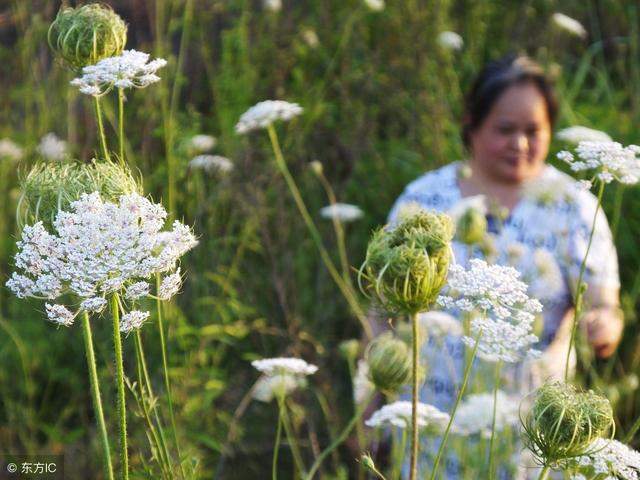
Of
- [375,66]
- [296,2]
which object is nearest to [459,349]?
[375,66]

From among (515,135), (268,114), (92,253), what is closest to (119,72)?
(92,253)

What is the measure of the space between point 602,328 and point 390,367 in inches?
46.3

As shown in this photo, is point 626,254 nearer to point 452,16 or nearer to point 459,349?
point 459,349

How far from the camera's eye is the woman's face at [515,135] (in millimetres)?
2979

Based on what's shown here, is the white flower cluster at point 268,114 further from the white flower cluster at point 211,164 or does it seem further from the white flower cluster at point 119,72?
the white flower cluster at point 119,72

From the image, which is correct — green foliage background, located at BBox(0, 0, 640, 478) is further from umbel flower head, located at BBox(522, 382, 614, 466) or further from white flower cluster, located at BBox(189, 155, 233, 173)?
umbel flower head, located at BBox(522, 382, 614, 466)

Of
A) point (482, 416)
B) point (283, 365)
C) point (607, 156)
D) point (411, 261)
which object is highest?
point (607, 156)

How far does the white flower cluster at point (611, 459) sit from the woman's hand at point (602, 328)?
55.1 inches

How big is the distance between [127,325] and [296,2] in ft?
13.7

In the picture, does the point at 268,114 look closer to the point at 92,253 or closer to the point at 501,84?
the point at 501,84

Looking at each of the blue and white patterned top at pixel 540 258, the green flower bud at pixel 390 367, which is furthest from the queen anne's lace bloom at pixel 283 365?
the blue and white patterned top at pixel 540 258

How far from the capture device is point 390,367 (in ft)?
5.35

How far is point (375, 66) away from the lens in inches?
178

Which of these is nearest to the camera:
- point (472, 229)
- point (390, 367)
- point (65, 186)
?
point (65, 186)
